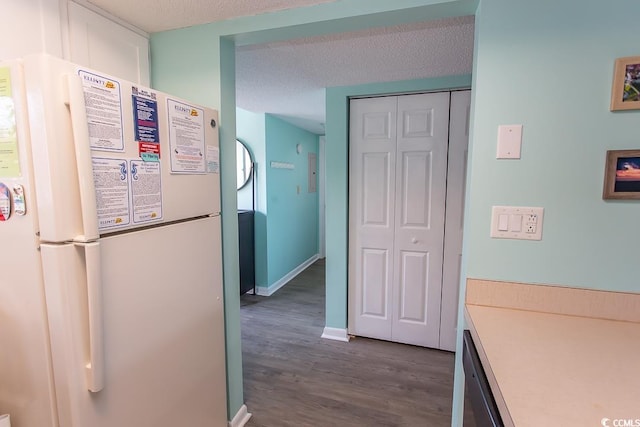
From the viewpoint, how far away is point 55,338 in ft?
3.06

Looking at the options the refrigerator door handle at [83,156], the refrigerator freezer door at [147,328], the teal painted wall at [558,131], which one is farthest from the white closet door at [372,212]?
the refrigerator door handle at [83,156]

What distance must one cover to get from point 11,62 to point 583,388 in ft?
5.68

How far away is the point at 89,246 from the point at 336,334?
2260 millimetres

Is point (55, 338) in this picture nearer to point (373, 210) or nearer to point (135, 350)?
point (135, 350)

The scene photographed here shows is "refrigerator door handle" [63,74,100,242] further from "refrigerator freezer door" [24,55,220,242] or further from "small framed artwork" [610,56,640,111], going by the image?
"small framed artwork" [610,56,640,111]

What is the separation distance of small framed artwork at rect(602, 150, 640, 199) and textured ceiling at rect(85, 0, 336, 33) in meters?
1.26

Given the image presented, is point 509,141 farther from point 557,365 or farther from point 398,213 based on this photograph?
point 398,213

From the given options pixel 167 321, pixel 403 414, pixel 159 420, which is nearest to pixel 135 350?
pixel 167 321

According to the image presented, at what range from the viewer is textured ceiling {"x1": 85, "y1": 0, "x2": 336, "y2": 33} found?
1.35 m

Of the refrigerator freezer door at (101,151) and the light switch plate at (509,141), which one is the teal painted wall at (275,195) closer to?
the refrigerator freezer door at (101,151)

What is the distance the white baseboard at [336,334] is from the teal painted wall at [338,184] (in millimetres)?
35

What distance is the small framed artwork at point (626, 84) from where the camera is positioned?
42.9 inches

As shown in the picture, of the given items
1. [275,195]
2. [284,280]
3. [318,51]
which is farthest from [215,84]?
[284,280]

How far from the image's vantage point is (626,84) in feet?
3.61
